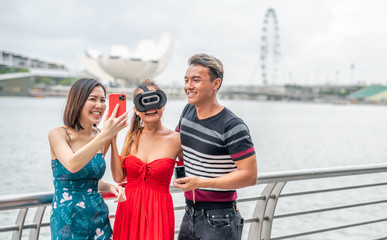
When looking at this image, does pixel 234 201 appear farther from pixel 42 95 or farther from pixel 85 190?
pixel 42 95

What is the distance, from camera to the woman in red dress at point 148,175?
1.66m

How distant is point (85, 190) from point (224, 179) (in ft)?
1.67

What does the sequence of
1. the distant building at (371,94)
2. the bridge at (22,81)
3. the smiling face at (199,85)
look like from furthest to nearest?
the distant building at (371,94), the bridge at (22,81), the smiling face at (199,85)

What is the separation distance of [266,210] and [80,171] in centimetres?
99

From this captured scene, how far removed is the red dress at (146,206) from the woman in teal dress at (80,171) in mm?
64

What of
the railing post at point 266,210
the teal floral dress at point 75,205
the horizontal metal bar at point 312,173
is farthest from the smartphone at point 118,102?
the railing post at point 266,210

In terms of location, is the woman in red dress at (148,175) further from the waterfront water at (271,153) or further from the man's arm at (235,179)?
the waterfront water at (271,153)

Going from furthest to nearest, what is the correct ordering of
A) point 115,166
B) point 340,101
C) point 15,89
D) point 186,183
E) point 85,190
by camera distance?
point 340,101
point 15,89
point 115,166
point 85,190
point 186,183

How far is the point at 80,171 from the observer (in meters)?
1.57

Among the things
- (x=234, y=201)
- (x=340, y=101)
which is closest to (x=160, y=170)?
(x=234, y=201)

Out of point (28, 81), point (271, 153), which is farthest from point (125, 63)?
point (271, 153)

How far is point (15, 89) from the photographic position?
71.2m

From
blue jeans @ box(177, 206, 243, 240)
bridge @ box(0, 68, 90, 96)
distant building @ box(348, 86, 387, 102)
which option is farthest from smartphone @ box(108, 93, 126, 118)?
distant building @ box(348, 86, 387, 102)

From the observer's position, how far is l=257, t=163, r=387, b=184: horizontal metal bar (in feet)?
6.47
